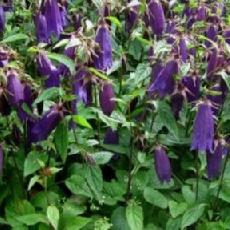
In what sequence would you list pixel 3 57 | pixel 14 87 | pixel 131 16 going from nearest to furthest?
pixel 14 87 → pixel 3 57 → pixel 131 16

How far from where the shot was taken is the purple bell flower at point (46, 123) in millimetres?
2314

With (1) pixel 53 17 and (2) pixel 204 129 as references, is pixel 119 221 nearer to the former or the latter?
(2) pixel 204 129

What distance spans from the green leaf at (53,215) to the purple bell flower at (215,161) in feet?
2.21

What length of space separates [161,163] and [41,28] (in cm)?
91

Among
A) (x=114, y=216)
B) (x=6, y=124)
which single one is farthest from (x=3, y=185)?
(x=114, y=216)

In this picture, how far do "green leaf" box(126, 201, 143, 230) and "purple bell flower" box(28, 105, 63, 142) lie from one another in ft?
1.57

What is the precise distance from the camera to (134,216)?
2.54m

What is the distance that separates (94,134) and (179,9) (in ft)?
3.41

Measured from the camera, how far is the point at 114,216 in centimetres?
264

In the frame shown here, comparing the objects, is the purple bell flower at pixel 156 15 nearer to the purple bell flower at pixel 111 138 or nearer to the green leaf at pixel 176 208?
the purple bell flower at pixel 111 138

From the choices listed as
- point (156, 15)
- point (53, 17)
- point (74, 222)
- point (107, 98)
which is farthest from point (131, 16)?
point (74, 222)

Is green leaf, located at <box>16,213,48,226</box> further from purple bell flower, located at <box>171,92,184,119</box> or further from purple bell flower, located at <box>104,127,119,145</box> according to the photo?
purple bell flower, located at <box>171,92,184,119</box>

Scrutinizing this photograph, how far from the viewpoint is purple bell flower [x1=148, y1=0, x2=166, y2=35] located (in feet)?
9.67

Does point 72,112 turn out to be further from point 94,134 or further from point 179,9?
point 179,9
